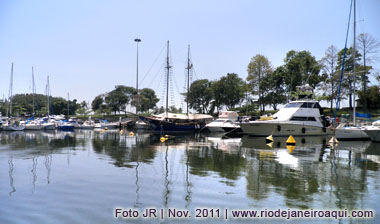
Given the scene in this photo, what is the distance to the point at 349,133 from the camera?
30766 millimetres

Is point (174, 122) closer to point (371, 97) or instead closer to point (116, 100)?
point (371, 97)

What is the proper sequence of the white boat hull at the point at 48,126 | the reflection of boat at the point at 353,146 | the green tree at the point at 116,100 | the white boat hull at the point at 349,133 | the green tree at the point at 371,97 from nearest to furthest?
the reflection of boat at the point at 353,146 < the white boat hull at the point at 349,133 < the green tree at the point at 371,97 < the white boat hull at the point at 48,126 < the green tree at the point at 116,100

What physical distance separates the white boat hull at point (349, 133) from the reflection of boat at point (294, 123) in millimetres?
5938

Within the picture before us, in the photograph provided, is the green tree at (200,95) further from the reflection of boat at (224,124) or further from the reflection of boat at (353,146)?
the reflection of boat at (353,146)

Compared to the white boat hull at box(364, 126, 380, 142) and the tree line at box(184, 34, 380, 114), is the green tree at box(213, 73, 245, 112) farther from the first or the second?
the white boat hull at box(364, 126, 380, 142)

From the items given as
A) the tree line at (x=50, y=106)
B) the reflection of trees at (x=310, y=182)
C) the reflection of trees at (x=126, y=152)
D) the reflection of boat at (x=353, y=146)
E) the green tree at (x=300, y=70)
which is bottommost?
the reflection of trees at (x=126, y=152)

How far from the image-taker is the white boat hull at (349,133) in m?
30.5

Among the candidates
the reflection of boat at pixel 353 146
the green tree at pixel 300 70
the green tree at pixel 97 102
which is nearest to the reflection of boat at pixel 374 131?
the reflection of boat at pixel 353 146

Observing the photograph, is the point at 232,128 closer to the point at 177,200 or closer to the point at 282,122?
the point at 282,122

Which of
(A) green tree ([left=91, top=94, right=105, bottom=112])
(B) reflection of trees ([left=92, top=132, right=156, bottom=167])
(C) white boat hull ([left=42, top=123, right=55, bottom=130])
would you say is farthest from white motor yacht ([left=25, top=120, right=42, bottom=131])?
(A) green tree ([left=91, top=94, right=105, bottom=112])

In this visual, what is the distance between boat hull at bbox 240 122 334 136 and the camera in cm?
3722

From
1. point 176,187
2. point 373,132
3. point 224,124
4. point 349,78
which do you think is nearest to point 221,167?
point 176,187

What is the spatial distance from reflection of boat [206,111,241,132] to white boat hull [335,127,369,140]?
63.9 feet

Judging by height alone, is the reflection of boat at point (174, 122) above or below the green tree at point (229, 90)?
below
